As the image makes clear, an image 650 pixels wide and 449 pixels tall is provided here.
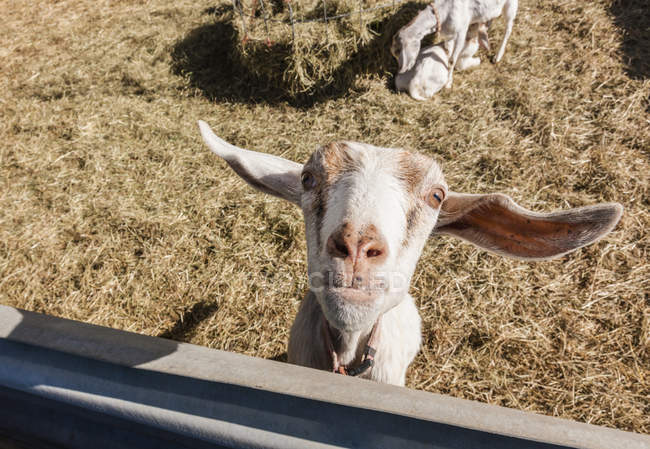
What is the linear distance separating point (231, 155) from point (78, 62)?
5632 millimetres

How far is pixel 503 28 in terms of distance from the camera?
18.4ft

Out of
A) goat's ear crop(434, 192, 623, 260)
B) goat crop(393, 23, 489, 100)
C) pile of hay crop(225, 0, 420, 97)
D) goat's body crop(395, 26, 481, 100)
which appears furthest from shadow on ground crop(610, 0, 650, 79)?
goat's ear crop(434, 192, 623, 260)

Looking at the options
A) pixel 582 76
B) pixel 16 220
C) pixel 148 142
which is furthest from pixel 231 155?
pixel 582 76

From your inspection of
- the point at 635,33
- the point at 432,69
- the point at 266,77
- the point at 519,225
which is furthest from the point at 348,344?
the point at 635,33

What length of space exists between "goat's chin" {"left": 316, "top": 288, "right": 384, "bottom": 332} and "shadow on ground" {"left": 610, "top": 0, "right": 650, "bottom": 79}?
5.63 metres

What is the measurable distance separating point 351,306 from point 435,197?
730mm

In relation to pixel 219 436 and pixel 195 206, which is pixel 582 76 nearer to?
pixel 195 206

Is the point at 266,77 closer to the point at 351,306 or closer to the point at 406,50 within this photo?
the point at 406,50

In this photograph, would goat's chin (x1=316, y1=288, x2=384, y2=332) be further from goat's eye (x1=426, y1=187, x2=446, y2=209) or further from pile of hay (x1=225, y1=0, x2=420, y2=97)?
pile of hay (x1=225, y1=0, x2=420, y2=97)

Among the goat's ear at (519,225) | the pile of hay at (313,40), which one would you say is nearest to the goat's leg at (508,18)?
the pile of hay at (313,40)

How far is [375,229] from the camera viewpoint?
1.29m

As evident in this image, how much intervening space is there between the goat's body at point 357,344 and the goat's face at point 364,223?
21.9 inches

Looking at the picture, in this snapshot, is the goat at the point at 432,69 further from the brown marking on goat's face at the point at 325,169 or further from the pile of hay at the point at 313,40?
the brown marking on goat's face at the point at 325,169

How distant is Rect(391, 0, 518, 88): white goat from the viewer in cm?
460
